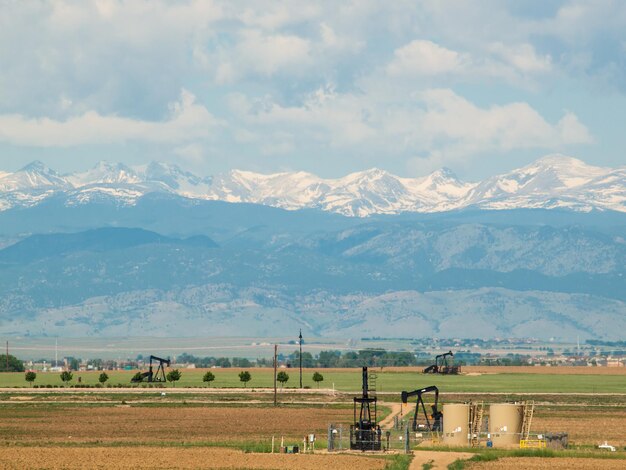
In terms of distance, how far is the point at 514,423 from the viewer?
281ft

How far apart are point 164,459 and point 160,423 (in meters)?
29.4

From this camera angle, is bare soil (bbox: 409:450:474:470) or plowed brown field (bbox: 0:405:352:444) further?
plowed brown field (bbox: 0:405:352:444)

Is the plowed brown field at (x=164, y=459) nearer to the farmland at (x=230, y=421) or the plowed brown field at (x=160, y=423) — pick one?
the farmland at (x=230, y=421)

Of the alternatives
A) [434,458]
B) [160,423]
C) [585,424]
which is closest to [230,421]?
[160,423]

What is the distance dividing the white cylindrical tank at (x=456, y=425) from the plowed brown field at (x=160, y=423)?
11.0 metres

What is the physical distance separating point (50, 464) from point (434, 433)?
27.9m

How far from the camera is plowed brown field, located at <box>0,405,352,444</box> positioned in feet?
298

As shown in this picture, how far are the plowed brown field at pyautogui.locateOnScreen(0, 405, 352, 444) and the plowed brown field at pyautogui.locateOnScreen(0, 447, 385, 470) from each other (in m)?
8.47

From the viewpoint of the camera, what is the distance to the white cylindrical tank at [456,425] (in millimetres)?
85938

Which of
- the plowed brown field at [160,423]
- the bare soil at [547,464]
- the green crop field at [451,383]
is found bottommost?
the bare soil at [547,464]

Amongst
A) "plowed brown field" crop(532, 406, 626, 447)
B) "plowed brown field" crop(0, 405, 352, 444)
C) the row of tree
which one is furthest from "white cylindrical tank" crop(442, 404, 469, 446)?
the row of tree

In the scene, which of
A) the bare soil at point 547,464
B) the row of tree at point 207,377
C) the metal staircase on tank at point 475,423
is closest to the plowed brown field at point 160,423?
the metal staircase on tank at point 475,423

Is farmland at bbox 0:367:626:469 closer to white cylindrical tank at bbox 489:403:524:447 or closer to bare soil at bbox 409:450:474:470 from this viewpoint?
bare soil at bbox 409:450:474:470

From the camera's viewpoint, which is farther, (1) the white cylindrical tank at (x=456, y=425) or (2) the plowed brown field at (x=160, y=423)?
(2) the plowed brown field at (x=160, y=423)
